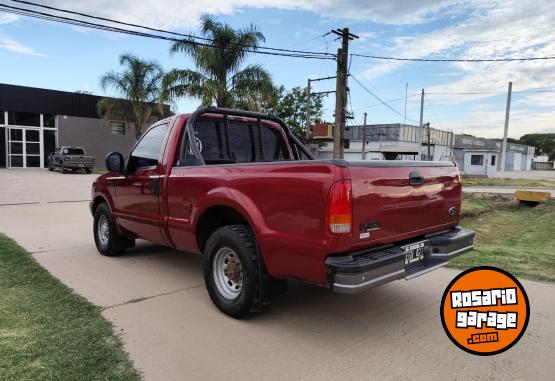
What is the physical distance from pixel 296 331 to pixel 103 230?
3.92 meters

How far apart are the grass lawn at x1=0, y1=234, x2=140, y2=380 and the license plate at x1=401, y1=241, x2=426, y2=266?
2.27 meters

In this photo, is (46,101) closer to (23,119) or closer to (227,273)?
(23,119)

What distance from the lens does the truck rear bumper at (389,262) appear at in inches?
120

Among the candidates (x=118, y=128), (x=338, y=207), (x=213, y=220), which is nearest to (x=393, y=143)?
(x=118, y=128)

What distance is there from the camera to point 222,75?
19469 mm

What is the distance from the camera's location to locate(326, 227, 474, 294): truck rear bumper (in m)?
3.06

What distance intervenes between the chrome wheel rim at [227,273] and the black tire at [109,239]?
255cm

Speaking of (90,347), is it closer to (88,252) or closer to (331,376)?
(331,376)

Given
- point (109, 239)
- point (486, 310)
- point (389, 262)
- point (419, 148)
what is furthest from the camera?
point (419, 148)

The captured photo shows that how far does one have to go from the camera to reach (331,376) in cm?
301

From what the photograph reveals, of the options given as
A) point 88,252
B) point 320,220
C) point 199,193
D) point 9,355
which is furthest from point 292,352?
point 88,252

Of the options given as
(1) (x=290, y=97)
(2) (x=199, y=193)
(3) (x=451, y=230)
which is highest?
(1) (x=290, y=97)

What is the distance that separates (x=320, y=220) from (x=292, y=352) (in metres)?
1.09

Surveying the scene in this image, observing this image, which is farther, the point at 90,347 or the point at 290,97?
the point at 290,97
